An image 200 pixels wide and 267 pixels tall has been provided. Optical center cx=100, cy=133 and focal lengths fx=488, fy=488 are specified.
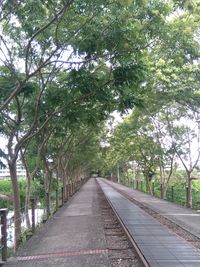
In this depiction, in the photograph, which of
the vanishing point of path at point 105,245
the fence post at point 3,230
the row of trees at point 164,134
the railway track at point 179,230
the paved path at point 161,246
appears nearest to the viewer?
the paved path at point 161,246

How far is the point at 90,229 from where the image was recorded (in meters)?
16.9

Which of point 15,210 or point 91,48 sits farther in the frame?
point 15,210

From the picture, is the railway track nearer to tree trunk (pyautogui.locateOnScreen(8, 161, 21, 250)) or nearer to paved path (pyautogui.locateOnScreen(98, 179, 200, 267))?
paved path (pyautogui.locateOnScreen(98, 179, 200, 267))

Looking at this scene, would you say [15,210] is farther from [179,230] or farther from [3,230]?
[3,230]

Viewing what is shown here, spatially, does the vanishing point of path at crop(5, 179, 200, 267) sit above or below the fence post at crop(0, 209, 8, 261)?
below

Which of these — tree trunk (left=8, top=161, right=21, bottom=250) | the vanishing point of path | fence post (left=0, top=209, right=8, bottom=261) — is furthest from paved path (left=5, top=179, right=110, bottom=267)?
tree trunk (left=8, top=161, right=21, bottom=250)

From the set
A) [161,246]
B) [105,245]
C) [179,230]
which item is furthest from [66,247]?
[179,230]

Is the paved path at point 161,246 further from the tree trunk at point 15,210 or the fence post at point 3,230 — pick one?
the tree trunk at point 15,210

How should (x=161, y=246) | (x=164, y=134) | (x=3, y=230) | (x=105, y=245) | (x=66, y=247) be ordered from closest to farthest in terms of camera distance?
(x=3, y=230) → (x=161, y=246) → (x=66, y=247) → (x=105, y=245) → (x=164, y=134)

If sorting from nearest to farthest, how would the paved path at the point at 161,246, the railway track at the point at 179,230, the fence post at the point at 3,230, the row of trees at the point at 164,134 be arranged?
the paved path at the point at 161,246 < the fence post at the point at 3,230 < the railway track at the point at 179,230 < the row of trees at the point at 164,134

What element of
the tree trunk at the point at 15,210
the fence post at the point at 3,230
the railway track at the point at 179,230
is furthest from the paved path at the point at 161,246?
the tree trunk at the point at 15,210

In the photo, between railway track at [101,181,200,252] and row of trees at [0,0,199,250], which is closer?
row of trees at [0,0,199,250]

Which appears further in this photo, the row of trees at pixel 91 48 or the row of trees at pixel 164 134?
the row of trees at pixel 164 134

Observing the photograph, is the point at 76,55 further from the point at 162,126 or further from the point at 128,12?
the point at 162,126
